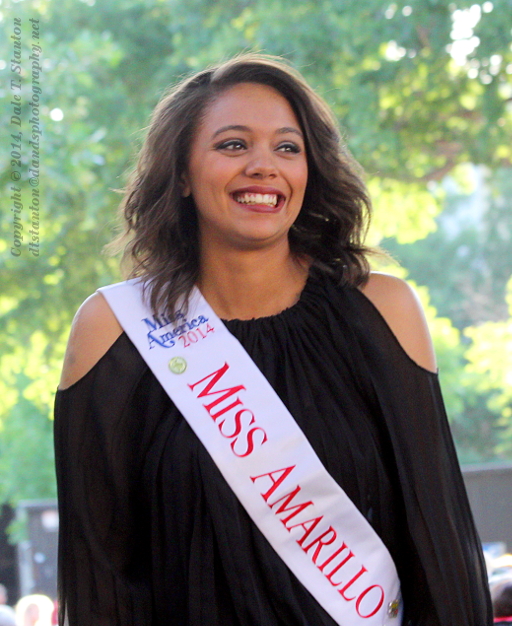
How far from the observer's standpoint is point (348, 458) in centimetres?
190

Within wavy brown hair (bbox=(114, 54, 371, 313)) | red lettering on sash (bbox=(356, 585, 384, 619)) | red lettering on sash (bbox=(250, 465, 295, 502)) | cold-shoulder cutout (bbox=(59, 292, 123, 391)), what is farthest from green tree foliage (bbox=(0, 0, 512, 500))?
red lettering on sash (bbox=(356, 585, 384, 619))

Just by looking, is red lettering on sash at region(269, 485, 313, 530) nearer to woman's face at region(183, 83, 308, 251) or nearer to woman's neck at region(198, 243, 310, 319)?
woman's neck at region(198, 243, 310, 319)

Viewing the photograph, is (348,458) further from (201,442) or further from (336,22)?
(336,22)

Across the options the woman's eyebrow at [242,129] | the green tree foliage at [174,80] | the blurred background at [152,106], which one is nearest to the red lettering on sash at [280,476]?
the woman's eyebrow at [242,129]

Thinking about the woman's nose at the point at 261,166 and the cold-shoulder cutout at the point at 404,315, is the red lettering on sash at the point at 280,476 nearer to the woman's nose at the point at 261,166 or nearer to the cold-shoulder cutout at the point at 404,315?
the cold-shoulder cutout at the point at 404,315

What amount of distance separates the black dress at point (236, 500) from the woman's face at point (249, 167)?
273 millimetres

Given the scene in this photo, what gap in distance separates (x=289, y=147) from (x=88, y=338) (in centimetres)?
60

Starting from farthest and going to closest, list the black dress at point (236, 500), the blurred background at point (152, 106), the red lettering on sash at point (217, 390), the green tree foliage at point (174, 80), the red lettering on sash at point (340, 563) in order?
the green tree foliage at point (174, 80) → the blurred background at point (152, 106) → the red lettering on sash at point (217, 390) → the red lettering on sash at point (340, 563) → the black dress at point (236, 500)

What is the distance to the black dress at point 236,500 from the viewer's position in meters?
1.86

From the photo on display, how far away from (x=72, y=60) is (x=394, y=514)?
557 cm

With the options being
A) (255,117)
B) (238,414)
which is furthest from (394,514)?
(255,117)

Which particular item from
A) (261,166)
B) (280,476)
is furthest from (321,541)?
(261,166)

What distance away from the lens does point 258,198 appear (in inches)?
77.8

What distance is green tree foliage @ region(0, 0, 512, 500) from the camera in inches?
243
